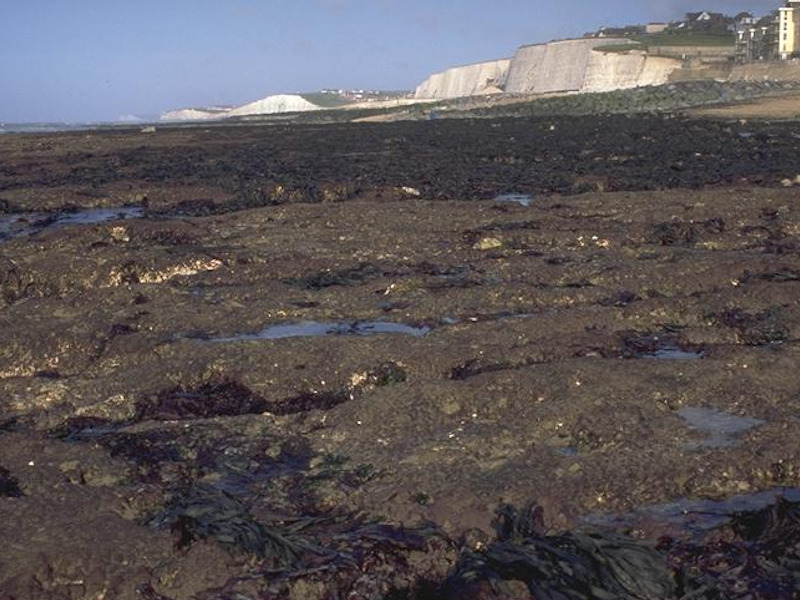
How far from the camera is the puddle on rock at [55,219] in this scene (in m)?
15.6

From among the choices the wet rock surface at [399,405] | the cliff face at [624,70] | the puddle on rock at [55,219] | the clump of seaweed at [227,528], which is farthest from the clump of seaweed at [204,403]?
the cliff face at [624,70]

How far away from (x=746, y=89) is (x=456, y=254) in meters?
47.3

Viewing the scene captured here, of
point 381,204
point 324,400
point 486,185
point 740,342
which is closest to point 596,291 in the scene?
point 740,342

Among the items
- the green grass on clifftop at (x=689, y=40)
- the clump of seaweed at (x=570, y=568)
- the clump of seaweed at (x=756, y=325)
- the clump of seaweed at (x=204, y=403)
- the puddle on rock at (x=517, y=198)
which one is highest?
the green grass on clifftop at (x=689, y=40)

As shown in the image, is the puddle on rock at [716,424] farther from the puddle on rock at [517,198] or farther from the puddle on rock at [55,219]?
the puddle on rock at [55,219]

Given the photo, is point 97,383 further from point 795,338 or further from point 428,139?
point 428,139

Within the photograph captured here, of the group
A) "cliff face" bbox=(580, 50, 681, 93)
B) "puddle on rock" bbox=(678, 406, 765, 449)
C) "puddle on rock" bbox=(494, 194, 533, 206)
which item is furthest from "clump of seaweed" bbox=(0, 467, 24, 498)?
"cliff face" bbox=(580, 50, 681, 93)

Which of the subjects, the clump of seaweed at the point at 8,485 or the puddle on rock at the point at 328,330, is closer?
the clump of seaweed at the point at 8,485

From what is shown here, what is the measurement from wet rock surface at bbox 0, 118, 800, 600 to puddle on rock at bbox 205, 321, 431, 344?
4 cm

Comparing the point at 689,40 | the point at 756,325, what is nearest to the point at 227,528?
the point at 756,325

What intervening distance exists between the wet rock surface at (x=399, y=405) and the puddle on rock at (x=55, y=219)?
1.96 meters

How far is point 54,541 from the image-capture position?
14.4 feet

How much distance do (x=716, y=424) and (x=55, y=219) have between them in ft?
46.7

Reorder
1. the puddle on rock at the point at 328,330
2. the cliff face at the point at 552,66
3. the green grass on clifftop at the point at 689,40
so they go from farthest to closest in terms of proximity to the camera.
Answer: the cliff face at the point at 552,66
the green grass on clifftop at the point at 689,40
the puddle on rock at the point at 328,330
